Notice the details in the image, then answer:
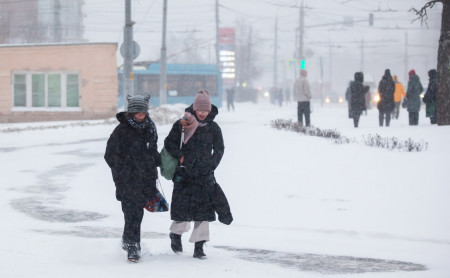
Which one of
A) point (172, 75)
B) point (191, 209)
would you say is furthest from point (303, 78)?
point (172, 75)

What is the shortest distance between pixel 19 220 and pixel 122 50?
54.0 ft

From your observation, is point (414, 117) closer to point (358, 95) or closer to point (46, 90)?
point (358, 95)

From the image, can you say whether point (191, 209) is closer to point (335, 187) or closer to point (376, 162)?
point (335, 187)

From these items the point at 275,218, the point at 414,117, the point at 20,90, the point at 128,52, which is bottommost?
the point at 275,218

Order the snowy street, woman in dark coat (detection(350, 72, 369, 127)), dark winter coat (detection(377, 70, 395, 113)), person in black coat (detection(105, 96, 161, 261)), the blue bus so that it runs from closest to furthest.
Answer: the snowy street < person in black coat (detection(105, 96, 161, 261)) < woman in dark coat (detection(350, 72, 369, 127)) < dark winter coat (detection(377, 70, 395, 113)) < the blue bus

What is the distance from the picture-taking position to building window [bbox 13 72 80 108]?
3581 cm

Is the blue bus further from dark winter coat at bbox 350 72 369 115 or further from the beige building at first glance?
dark winter coat at bbox 350 72 369 115

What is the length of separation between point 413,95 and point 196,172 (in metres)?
15.9

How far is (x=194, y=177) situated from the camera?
22.3ft

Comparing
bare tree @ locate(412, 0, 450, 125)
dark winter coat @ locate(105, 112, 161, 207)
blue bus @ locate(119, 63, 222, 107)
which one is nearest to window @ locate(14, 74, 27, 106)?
blue bus @ locate(119, 63, 222, 107)

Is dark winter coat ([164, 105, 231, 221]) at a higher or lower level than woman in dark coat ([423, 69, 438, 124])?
lower

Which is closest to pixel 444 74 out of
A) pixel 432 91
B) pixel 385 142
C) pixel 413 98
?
pixel 432 91

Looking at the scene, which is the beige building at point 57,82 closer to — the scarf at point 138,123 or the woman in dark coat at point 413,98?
the woman in dark coat at point 413,98

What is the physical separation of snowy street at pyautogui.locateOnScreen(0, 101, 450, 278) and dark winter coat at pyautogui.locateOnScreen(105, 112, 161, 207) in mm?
634
